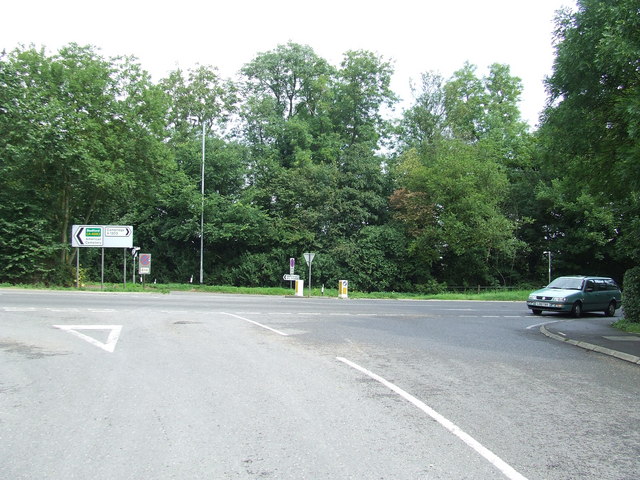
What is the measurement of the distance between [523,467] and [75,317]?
1431 cm

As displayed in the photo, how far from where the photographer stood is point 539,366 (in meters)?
9.48

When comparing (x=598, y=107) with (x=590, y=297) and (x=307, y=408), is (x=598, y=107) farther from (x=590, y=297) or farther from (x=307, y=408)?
(x=590, y=297)

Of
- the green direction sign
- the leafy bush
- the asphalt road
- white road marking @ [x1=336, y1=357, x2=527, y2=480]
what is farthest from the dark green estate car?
the green direction sign

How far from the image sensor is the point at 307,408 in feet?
20.2

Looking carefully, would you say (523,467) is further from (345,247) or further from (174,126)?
(174,126)

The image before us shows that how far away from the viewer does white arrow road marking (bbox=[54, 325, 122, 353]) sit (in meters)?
10.5

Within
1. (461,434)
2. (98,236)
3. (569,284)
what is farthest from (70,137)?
(461,434)

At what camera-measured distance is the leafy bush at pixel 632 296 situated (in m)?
16.8

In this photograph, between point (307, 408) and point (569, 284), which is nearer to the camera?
point (307, 408)

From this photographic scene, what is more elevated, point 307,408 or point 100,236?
point 100,236

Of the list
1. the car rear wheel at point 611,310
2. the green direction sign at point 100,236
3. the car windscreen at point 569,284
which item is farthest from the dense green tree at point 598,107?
the green direction sign at point 100,236

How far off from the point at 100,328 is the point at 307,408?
29.3 feet

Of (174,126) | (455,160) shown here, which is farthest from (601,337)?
(174,126)

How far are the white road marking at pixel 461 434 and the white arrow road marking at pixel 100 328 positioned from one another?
18.4 feet
